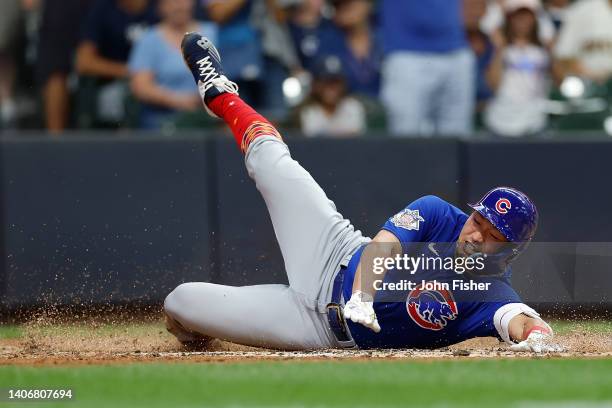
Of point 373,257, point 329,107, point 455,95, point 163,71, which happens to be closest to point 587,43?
point 455,95

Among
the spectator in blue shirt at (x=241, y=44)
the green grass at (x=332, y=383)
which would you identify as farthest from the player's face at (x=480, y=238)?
the spectator in blue shirt at (x=241, y=44)

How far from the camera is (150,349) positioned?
693cm

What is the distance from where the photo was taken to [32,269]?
841 cm

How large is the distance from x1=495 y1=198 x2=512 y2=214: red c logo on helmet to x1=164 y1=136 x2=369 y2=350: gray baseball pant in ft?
2.88

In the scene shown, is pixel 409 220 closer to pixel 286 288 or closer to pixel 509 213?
pixel 509 213

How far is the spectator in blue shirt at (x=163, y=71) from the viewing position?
32.6ft

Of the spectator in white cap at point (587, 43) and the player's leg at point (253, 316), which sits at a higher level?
the spectator in white cap at point (587, 43)

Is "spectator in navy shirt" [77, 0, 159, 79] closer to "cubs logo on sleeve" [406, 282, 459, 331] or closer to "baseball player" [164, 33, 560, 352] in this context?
"baseball player" [164, 33, 560, 352]

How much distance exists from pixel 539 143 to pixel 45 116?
4387 millimetres

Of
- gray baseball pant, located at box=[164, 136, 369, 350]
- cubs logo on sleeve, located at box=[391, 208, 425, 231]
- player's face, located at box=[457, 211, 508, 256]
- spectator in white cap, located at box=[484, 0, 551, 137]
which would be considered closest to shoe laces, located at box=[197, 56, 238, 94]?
gray baseball pant, located at box=[164, 136, 369, 350]

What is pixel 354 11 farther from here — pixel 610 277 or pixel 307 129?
pixel 610 277

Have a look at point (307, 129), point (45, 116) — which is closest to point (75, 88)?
point (45, 116)

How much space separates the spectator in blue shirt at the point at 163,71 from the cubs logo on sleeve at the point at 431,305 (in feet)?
13.6

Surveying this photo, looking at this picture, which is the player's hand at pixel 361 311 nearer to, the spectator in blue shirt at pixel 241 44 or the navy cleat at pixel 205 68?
the navy cleat at pixel 205 68
